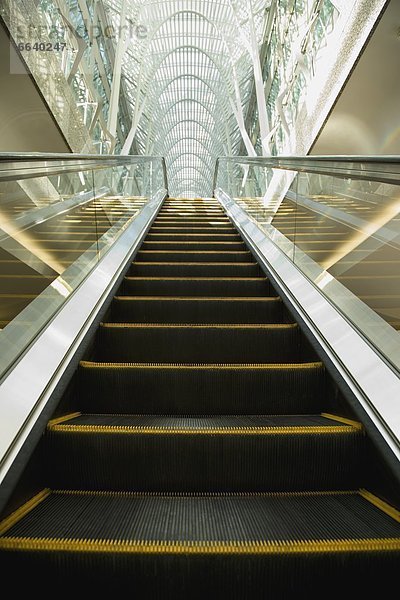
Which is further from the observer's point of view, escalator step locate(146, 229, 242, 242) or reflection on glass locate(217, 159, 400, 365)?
escalator step locate(146, 229, 242, 242)

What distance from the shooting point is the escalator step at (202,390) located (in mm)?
2418

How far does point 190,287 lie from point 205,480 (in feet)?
7.32

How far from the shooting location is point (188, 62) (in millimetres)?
32250

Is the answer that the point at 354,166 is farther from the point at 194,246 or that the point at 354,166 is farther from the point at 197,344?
the point at 194,246

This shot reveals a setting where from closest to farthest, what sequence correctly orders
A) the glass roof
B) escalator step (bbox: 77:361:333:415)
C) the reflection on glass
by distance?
1. the reflection on glass
2. escalator step (bbox: 77:361:333:415)
3. the glass roof

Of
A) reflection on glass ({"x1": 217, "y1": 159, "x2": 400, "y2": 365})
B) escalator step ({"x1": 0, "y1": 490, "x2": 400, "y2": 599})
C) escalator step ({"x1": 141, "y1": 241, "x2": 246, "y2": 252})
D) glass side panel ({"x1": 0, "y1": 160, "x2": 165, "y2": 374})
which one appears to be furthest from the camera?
escalator step ({"x1": 141, "y1": 241, "x2": 246, "y2": 252})

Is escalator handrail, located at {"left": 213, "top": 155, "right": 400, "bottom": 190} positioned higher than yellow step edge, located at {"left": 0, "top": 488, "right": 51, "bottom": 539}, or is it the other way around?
escalator handrail, located at {"left": 213, "top": 155, "right": 400, "bottom": 190}

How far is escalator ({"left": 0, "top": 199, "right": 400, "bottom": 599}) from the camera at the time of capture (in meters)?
1.46

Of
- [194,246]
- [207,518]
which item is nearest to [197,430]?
[207,518]

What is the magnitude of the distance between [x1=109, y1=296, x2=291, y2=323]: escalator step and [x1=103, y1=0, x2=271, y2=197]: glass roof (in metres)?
13.5

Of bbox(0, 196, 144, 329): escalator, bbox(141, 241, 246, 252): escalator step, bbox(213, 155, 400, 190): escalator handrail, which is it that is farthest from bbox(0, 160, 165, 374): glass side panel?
bbox(213, 155, 400, 190): escalator handrail

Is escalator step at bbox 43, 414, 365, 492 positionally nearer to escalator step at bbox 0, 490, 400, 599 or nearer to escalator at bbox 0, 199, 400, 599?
escalator at bbox 0, 199, 400, 599

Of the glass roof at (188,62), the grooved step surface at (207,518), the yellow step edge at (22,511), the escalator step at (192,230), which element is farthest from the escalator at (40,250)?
the glass roof at (188,62)

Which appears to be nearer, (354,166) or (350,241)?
(354,166)
